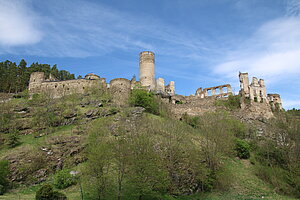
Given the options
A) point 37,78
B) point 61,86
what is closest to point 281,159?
point 61,86

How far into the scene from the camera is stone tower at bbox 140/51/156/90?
2067 inches

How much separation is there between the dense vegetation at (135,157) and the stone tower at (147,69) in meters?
18.2

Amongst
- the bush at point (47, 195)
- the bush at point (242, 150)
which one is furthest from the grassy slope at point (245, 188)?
the bush at point (47, 195)

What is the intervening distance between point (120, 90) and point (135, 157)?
26.7m

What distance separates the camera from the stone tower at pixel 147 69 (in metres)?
52.5

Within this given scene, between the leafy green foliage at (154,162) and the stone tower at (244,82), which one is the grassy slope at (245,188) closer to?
the leafy green foliage at (154,162)

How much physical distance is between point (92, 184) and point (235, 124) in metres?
26.9

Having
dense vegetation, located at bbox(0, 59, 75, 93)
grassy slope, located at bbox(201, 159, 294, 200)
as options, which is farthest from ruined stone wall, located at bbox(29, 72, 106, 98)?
grassy slope, located at bbox(201, 159, 294, 200)

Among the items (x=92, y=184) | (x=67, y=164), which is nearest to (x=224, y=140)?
(x=92, y=184)

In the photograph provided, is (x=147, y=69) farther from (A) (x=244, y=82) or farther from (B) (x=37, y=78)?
(B) (x=37, y=78)

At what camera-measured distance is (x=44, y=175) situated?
21656 mm

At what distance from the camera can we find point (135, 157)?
17.1 metres

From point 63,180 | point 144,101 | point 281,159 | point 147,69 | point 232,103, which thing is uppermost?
point 147,69

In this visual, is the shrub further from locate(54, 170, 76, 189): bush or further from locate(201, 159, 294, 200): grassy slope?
locate(201, 159, 294, 200): grassy slope
